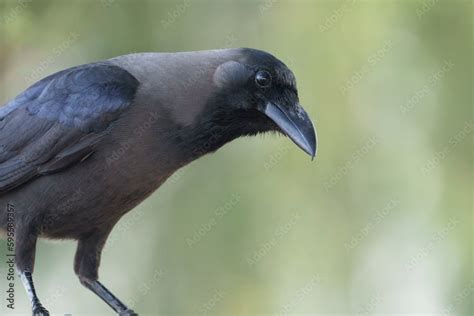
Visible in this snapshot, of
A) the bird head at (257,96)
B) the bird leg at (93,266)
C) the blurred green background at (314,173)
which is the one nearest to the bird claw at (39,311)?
the bird leg at (93,266)

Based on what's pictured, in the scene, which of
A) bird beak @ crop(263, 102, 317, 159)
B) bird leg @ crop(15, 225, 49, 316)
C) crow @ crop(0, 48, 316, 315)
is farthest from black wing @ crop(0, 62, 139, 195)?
bird beak @ crop(263, 102, 317, 159)

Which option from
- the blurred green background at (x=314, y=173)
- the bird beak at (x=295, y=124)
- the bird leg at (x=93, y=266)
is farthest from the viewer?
the blurred green background at (x=314, y=173)

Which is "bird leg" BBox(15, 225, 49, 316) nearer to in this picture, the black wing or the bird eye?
the black wing

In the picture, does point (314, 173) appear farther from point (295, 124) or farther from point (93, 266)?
point (295, 124)

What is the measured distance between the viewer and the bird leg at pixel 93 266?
5.22 meters

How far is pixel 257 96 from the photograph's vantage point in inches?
192

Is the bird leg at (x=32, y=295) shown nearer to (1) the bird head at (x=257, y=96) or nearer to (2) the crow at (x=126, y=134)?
(2) the crow at (x=126, y=134)

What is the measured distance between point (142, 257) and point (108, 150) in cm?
286

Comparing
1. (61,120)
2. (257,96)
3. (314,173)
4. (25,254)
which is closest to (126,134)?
(61,120)

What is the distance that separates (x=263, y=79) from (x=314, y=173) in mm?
3392

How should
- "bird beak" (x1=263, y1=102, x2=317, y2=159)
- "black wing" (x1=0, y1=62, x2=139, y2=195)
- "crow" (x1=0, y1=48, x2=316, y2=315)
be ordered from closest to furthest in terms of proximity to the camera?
"bird beak" (x1=263, y1=102, x2=317, y2=159), "crow" (x1=0, y1=48, x2=316, y2=315), "black wing" (x1=0, y1=62, x2=139, y2=195)

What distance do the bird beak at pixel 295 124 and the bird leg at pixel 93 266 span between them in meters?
1.26

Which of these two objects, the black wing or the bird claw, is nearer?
the bird claw

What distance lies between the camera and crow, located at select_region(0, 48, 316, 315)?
484 centimetres
